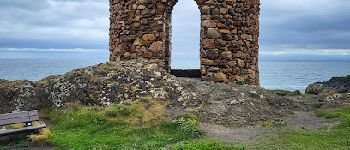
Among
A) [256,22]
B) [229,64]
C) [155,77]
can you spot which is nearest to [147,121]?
[155,77]

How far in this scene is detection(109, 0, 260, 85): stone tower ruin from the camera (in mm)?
16812

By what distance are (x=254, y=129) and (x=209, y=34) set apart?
5425mm

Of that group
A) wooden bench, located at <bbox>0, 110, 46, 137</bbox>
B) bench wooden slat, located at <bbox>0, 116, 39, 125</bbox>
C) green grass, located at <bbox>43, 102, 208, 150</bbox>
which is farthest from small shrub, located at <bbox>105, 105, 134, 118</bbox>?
bench wooden slat, located at <bbox>0, 116, 39, 125</bbox>

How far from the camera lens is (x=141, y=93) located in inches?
558

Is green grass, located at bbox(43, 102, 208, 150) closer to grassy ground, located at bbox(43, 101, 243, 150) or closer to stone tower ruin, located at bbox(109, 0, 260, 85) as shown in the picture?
grassy ground, located at bbox(43, 101, 243, 150)

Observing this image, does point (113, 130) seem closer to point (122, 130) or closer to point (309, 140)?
point (122, 130)

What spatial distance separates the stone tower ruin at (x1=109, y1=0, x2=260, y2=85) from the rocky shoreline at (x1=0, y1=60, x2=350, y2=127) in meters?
1.32

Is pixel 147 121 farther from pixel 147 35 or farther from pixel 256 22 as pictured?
pixel 256 22

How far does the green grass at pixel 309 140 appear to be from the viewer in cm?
1017

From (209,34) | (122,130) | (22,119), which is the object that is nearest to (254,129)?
(122,130)

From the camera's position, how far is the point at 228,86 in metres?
15.7

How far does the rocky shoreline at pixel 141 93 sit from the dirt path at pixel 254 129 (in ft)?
1.91

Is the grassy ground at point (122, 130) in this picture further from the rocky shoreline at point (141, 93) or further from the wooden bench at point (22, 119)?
the rocky shoreline at point (141, 93)

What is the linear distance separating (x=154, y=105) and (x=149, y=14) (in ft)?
17.2
